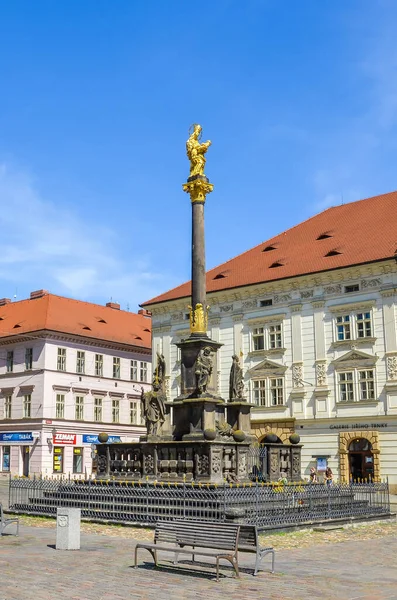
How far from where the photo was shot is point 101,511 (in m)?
19.7

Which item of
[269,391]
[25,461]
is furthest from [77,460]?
[269,391]

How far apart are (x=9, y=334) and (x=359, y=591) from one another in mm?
43391

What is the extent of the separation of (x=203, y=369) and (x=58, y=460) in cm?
2831

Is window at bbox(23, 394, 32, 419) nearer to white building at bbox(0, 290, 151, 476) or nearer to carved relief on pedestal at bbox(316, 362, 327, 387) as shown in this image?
white building at bbox(0, 290, 151, 476)

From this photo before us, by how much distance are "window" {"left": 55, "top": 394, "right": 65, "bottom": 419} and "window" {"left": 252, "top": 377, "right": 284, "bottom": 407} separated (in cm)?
1522

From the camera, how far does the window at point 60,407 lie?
48.2 m

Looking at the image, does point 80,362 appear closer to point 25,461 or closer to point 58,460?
point 58,460

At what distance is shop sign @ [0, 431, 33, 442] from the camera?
47.6 m

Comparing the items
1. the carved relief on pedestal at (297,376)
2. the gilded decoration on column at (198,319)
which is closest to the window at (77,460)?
the carved relief on pedestal at (297,376)

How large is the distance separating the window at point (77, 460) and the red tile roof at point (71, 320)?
775cm

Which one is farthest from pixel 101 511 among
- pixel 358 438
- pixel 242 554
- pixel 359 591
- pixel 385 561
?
pixel 358 438

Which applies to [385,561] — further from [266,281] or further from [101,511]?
[266,281]

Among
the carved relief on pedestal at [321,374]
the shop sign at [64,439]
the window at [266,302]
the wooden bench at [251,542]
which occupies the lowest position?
the wooden bench at [251,542]

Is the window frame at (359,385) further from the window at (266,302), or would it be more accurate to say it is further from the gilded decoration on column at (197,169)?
the gilded decoration on column at (197,169)
